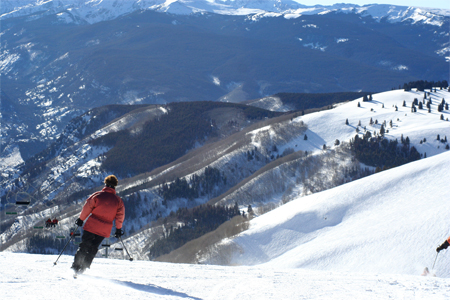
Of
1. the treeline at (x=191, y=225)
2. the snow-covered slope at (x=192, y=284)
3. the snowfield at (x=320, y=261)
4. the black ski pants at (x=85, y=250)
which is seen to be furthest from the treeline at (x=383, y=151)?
the black ski pants at (x=85, y=250)

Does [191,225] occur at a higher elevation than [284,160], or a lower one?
lower

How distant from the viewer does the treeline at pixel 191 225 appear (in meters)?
106

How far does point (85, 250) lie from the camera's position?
1616cm

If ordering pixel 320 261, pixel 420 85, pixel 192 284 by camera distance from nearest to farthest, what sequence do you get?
1. pixel 192 284
2. pixel 320 261
3. pixel 420 85

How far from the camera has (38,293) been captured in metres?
13.0

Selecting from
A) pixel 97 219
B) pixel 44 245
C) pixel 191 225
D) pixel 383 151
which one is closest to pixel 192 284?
pixel 97 219

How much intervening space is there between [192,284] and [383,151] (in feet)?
395

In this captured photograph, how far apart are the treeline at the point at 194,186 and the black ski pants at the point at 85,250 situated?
435 ft

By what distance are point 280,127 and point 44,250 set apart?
85.6 m

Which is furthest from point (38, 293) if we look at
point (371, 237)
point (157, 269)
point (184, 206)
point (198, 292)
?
point (184, 206)

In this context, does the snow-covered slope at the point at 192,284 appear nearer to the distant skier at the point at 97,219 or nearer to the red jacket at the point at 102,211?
the distant skier at the point at 97,219

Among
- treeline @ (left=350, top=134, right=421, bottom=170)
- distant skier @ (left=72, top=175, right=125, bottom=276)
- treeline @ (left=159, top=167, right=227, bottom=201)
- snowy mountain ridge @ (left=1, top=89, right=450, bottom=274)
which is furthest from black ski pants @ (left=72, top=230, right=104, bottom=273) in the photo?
treeline @ (left=159, top=167, right=227, bottom=201)

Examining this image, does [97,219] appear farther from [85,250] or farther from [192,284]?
[192,284]

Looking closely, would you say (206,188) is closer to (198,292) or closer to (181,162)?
(181,162)
